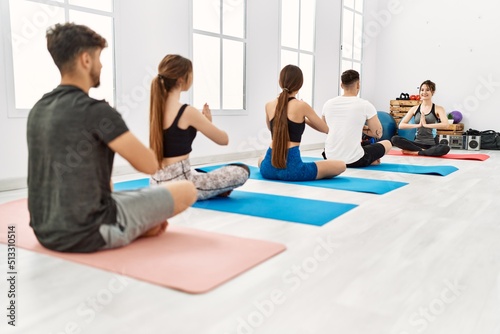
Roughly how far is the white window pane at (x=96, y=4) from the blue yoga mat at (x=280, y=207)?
78.9 inches

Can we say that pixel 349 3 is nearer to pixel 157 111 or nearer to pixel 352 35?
pixel 352 35

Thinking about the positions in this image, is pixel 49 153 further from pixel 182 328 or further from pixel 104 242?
pixel 182 328

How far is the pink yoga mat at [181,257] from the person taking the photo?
69.9 inches

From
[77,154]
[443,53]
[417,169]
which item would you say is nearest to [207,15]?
[417,169]

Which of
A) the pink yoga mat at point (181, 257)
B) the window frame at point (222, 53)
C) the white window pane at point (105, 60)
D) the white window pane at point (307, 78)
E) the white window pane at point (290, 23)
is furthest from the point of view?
the white window pane at point (307, 78)

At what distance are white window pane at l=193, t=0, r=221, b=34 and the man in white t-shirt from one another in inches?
63.6

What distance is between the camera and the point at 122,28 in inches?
168

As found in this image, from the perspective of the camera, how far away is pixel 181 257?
198 cm

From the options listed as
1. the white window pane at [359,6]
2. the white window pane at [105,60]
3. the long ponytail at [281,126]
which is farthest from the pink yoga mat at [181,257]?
the white window pane at [359,6]

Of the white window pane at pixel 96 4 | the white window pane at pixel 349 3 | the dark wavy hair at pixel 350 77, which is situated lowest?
the dark wavy hair at pixel 350 77

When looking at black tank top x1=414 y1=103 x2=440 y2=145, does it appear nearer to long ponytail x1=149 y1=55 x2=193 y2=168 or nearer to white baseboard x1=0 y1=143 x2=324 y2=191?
white baseboard x1=0 y1=143 x2=324 y2=191

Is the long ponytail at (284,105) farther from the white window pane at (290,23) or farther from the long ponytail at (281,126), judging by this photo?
the white window pane at (290,23)

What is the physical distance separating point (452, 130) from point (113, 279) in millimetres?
7002

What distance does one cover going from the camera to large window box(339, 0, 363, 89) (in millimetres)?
8141
